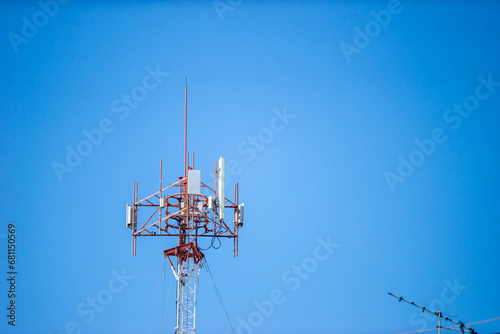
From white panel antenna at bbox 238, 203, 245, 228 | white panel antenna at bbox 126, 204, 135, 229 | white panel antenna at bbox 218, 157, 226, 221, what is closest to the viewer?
white panel antenna at bbox 218, 157, 226, 221

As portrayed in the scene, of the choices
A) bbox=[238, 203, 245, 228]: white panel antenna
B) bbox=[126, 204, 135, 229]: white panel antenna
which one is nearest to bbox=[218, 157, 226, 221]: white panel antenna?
bbox=[238, 203, 245, 228]: white panel antenna

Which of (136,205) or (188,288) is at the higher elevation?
(136,205)

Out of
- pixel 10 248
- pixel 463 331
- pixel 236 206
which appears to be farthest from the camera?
pixel 10 248

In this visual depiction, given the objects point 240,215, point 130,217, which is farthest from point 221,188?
point 130,217

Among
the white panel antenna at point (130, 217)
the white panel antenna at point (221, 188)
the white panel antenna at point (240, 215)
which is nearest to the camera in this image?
the white panel antenna at point (221, 188)

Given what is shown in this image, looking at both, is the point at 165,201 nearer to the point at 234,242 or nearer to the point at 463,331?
the point at 234,242

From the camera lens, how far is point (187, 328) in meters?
66.6

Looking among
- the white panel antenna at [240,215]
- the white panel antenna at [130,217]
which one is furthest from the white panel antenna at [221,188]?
the white panel antenna at [130,217]

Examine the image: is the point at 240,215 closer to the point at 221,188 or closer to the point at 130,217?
the point at 221,188

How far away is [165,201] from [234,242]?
527 cm

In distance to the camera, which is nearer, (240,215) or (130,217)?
(130,217)

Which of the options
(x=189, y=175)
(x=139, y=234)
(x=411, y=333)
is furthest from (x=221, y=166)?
(x=411, y=333)

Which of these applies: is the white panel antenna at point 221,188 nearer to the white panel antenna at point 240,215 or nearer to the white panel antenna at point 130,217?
the white panel antenna at point 240,215

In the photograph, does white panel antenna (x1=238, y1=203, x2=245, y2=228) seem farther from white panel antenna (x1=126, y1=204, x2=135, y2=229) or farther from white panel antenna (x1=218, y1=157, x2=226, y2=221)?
white panel antenna (x1=126, y1=204, x2=135, y2=229)
